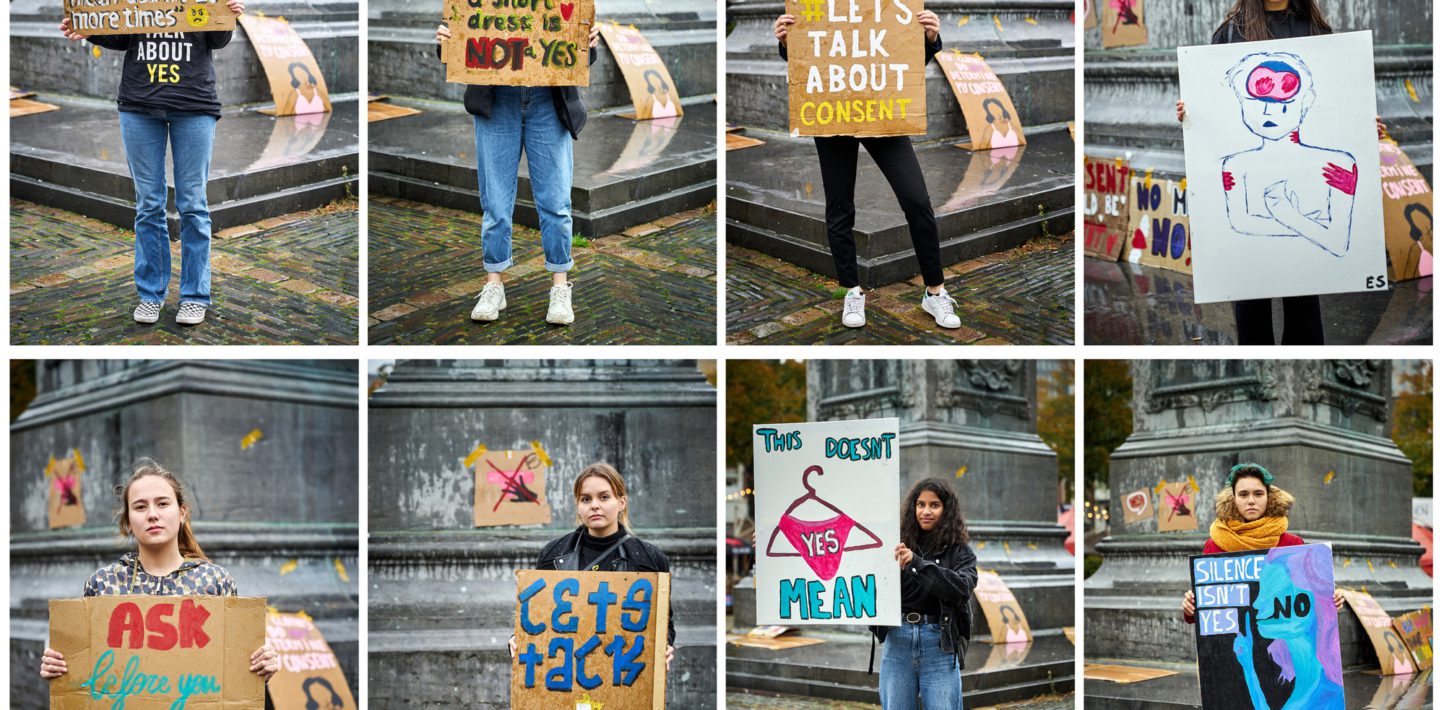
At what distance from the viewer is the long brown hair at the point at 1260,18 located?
626 cm

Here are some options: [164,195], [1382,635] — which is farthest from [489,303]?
[1382,635]

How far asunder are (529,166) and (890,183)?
64.9 inches

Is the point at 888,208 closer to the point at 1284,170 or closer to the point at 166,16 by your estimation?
the point at 1284,170

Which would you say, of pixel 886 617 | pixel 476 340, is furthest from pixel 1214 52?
pixel 476 340

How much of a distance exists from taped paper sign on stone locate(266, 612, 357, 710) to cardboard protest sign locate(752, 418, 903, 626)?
2.36 metres

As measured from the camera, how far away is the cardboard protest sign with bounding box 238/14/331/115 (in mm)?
9070

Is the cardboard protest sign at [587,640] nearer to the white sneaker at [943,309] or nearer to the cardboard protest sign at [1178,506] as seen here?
the white sneaker at [943,309]

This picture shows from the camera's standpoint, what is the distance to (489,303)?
6633 mm

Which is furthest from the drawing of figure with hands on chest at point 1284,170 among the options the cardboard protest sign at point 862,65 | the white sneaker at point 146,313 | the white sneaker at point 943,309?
the white sneaker at point 146,313

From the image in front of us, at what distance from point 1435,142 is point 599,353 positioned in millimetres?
4726

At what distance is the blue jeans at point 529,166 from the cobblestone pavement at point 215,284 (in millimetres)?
896

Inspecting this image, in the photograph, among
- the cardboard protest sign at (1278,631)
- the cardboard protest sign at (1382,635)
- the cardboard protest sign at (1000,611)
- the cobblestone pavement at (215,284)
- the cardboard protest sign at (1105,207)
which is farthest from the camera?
the cardboard protest sign at (1105,207)

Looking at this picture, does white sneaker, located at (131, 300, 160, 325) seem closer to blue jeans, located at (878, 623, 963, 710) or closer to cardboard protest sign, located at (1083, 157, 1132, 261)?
blue jeans, located at (878, 623, 963, 710)

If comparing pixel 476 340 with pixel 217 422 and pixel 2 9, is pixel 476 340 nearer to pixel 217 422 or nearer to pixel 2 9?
pixel 217 422
